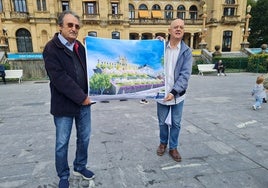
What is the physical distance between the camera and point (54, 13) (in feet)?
98.1

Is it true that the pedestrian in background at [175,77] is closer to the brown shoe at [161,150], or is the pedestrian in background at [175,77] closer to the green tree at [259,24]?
the brown shoe at [161,150]

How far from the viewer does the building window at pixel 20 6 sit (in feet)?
97.0

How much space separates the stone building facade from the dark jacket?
23.6 meters

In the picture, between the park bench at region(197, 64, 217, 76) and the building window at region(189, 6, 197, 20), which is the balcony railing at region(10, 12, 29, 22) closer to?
the park bench at region(197, 64, 217, 76)

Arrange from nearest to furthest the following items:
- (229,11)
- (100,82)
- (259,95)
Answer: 1. (100,82)
2. (259,95)
3. (229,11)

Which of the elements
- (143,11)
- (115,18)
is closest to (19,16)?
(115,18)

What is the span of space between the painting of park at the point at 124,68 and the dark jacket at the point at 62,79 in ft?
0.99

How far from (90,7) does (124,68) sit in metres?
32.9

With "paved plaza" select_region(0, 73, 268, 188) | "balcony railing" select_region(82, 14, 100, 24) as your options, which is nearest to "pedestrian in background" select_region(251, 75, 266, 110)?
"paved plaza" select_region(0, 73, 268, 188)

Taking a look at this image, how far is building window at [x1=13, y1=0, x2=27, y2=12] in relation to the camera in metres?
29.6

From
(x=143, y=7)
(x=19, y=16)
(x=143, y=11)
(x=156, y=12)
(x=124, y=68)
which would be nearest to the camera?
(x=124, y=68)

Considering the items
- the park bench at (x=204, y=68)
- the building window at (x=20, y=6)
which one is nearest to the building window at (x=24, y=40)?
the building window at (x=20, y=6)

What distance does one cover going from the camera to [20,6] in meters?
29.9

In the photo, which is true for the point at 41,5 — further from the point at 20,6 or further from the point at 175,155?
the point at 175,155
